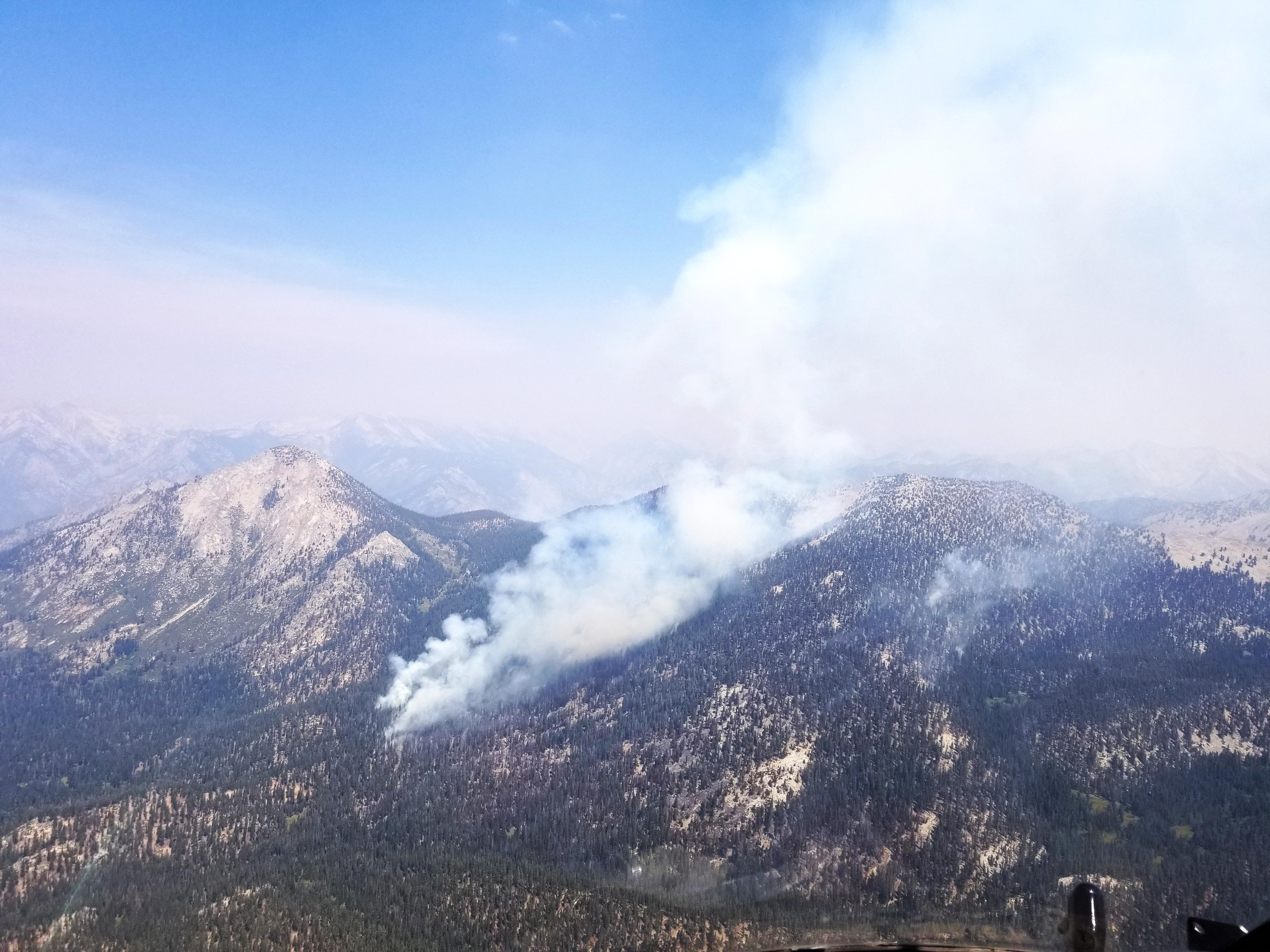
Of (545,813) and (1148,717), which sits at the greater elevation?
(1148,717)

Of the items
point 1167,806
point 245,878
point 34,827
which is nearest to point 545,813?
point 245,878

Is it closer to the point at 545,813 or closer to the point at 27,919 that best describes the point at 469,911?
the point at 545,813

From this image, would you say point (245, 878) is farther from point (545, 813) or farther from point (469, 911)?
point (545, 813)

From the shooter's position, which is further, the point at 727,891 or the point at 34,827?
the point at 34,827

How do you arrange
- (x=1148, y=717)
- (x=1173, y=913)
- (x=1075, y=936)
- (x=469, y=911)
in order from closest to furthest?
(x=1075, y=936), (x=1173, y=913), (x=469, y=911), (x=1148, y=717)

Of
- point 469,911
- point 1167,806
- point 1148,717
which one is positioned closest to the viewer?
point 469,911

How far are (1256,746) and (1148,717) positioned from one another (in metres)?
21.9

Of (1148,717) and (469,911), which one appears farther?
(1148,717)

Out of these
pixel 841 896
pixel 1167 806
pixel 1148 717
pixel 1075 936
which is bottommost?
pixel 841 896

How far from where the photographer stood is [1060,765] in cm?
18738

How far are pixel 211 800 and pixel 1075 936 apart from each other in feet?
762

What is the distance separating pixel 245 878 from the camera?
15662 centimetres

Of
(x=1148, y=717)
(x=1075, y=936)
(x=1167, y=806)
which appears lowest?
(x=1167, y=806)

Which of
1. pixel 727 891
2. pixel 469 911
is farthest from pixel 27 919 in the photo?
pixel 727 891
